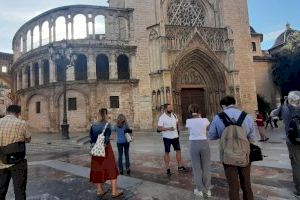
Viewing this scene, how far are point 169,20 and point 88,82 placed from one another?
9.39 meters

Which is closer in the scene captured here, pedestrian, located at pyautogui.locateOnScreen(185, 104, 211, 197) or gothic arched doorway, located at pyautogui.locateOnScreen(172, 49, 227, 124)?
pedestrian, located at pyautogui.locateOnScreen(185, 104, 211, 197)

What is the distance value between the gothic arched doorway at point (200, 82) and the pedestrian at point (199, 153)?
19.5m

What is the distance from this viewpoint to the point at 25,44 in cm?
2872

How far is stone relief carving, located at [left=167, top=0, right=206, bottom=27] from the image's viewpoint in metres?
27.1

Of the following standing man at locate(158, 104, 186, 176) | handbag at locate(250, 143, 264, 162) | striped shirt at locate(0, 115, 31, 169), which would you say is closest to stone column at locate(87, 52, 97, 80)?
standing man at locate(158, 104, 186, 176)

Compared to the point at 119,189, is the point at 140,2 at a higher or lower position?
higher

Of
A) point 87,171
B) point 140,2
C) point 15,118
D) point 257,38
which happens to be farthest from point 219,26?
point 15,118

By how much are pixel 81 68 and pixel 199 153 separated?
21445 millimetres

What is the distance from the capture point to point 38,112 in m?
26.5

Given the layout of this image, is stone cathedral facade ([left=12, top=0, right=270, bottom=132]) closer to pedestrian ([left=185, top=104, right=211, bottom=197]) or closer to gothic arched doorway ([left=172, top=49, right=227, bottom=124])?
gothic arched doorway ([left=172, top=49, right=227, bottom=124])

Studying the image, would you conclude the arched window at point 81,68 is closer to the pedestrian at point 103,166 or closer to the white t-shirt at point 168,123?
the white t-shirt at point 168,123

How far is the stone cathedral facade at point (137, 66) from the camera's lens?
80.5 feet

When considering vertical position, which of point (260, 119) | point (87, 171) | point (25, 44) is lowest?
point (87, 171)

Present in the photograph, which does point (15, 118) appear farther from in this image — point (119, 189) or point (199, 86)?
point (199, 86)
